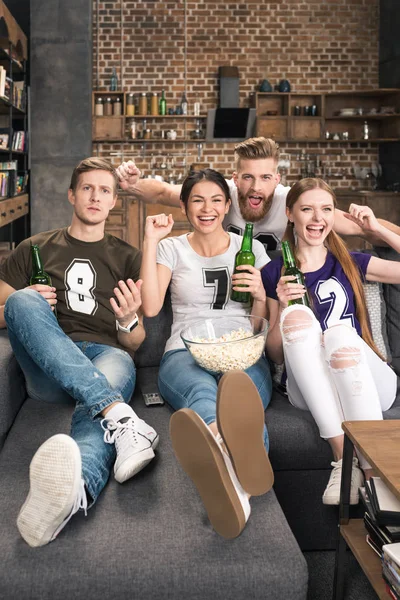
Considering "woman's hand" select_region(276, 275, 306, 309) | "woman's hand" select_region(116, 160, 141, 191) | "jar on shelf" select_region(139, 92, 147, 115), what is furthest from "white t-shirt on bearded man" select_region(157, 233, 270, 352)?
"jar on shelf" select_region(139, 92, 147, 115)

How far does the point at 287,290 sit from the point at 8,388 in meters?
0.95

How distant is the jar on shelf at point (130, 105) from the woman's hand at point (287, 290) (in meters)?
5.95

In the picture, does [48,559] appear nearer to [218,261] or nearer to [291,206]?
[218,261]

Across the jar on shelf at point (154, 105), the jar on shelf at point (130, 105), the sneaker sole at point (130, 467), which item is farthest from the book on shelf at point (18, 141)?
the sneaker sole at point (130, 467)

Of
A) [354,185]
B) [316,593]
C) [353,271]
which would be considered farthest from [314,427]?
[354,185]

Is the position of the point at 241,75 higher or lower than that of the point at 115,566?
higher

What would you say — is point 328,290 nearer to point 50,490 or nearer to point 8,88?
point 50,490

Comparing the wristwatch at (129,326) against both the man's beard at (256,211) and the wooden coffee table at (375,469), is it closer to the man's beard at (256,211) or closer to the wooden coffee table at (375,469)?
the man's beard at (256,211)

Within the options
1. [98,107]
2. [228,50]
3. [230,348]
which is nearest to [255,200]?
[230,348]

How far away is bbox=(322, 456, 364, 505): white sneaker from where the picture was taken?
5.67 ft

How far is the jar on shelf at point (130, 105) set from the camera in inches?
303

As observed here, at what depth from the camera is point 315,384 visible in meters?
1.89

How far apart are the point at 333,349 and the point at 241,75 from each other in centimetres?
666

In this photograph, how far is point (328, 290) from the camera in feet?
7.48
